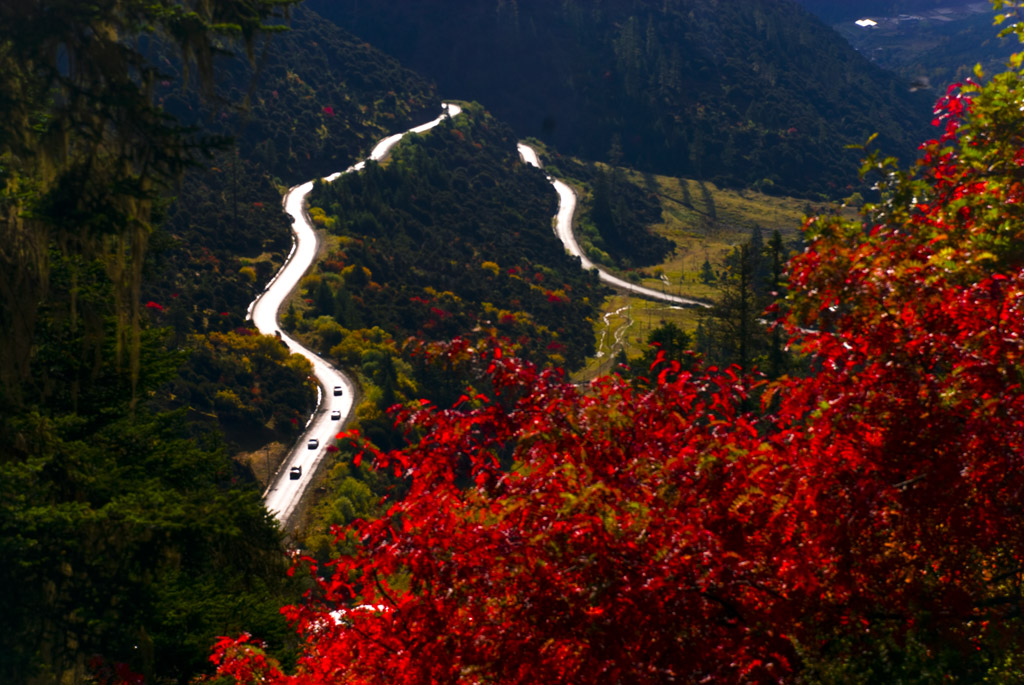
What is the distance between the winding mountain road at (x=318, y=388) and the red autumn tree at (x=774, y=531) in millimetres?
19743

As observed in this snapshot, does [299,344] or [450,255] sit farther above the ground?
[450,255]

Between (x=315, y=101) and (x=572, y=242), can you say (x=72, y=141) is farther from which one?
(x=315, y=101)

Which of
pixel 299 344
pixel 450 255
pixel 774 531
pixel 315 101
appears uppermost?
pixel 774 531

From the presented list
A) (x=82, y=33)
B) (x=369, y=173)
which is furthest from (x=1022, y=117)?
(x=369, y=173)

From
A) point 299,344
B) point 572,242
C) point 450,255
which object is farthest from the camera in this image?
point 572,242

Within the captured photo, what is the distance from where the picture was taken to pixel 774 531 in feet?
19.3

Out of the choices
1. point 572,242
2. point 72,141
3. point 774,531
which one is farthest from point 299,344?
point 774,531

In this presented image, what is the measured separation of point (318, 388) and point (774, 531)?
6002 centimetres

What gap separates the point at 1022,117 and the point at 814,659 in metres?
7.05

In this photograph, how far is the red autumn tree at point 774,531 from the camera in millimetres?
5508

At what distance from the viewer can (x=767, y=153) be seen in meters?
192

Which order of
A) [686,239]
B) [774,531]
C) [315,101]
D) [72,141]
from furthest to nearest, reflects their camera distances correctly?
[315,101] < [686,239] < [72,141] < [774,531]

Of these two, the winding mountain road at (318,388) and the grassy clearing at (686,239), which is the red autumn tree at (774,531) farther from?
the grassy clearing at (686,239)

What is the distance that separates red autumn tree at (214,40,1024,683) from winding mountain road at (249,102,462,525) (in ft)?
64.8
